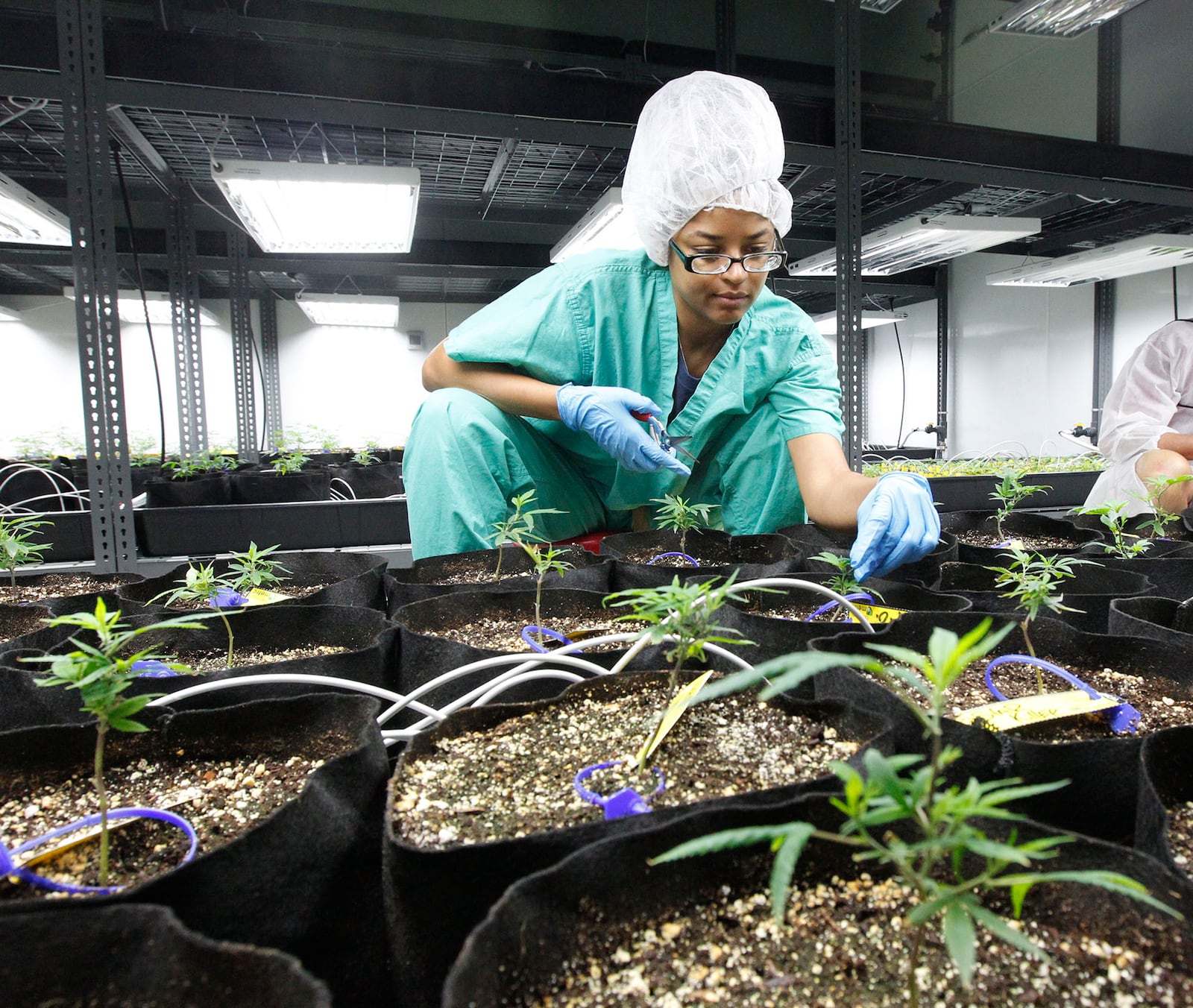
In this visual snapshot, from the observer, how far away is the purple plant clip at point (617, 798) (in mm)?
519

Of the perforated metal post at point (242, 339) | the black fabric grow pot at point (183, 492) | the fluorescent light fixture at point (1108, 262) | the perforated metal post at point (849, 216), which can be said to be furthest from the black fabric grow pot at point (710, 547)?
the perforated metal post at point (242, 339)

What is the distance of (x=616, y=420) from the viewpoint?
1438 millimetres

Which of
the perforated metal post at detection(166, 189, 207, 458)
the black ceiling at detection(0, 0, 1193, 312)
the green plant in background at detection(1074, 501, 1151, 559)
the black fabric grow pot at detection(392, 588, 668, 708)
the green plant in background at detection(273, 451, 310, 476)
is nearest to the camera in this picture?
the black fabric grow pot at detection(392, 588, 668, 708)

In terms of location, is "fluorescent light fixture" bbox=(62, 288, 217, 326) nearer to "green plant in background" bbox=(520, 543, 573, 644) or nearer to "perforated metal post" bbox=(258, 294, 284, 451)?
"perforated metal post" bbox=(258, 294, 284, 451)

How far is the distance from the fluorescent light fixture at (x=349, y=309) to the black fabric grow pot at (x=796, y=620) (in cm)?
455

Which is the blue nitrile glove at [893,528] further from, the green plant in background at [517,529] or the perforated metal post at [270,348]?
the perforated metal post at [270,348]

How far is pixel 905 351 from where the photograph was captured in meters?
7.28

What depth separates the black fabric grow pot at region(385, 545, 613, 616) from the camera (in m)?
1.15

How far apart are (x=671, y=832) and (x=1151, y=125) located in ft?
16.4

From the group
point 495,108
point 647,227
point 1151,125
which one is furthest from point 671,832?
point 1151,125

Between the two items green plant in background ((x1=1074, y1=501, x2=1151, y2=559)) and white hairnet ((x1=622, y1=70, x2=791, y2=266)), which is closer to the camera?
green plant in background ((x1=1074, y1=501, x2=1151, y2=559))

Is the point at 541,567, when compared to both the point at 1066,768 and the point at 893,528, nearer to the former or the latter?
the point at 893,528

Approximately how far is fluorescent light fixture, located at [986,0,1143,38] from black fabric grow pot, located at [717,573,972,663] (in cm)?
212

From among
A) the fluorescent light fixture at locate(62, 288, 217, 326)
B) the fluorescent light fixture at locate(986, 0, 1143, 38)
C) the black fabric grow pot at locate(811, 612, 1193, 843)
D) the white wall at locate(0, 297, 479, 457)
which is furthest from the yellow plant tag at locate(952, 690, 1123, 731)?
the white wall at locate(0, 297, 479, 457)
